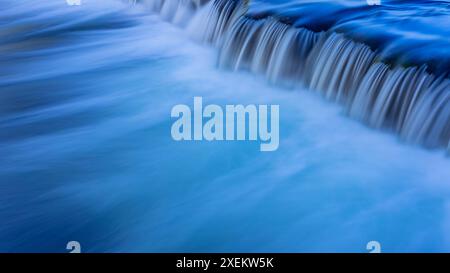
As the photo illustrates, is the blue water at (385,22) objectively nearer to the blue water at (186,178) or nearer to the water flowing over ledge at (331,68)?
the water flowing over ledge at (331,68)

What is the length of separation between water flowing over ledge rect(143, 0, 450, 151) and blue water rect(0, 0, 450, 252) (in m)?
0.07

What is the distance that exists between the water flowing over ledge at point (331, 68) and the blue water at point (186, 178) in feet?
0.24

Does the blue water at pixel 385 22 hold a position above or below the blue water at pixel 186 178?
above

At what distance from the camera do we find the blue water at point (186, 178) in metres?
1.69

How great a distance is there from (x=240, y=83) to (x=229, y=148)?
Answer: 24cm

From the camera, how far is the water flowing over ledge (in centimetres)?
177

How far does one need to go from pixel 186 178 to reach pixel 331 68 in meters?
0.55

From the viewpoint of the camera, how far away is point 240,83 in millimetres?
1857

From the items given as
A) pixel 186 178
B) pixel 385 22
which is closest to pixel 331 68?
pixel 385 22

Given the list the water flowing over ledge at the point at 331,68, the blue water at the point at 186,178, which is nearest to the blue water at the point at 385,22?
the water flowing over ledge at the point at 331,68

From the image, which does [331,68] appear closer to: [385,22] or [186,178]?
[385,22]

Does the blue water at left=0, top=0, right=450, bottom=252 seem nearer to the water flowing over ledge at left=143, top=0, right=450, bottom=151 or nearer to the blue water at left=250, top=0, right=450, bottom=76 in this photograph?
the water flowing over ledge at left=143, top=0, right=450, bottom=151

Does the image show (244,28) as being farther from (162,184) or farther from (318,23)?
(162,184)
